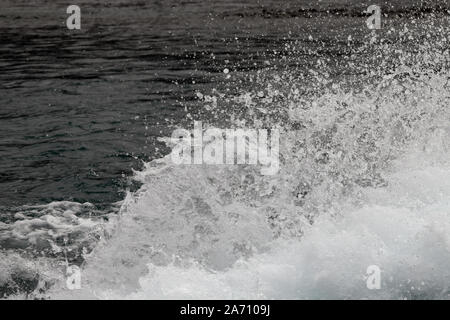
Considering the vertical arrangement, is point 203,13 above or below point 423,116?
above

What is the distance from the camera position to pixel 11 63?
19062 millimetres

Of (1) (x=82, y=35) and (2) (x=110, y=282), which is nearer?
(2) (x=110, y=282)

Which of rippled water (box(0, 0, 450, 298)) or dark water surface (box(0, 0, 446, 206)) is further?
dark water surface (box(0, 0, 446, 206))

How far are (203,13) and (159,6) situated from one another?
265 cm

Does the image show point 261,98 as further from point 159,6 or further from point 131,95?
point 159,6

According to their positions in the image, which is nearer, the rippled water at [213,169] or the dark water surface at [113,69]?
the rippled water at [213,169]

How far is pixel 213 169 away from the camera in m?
9.27

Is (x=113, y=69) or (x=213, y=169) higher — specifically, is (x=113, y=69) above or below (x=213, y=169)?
above

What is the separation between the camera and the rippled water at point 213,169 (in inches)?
298

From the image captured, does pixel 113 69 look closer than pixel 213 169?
No

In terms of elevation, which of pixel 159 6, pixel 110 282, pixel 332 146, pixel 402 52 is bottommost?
pixel 110 282

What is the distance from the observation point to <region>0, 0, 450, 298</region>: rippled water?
298 inches
